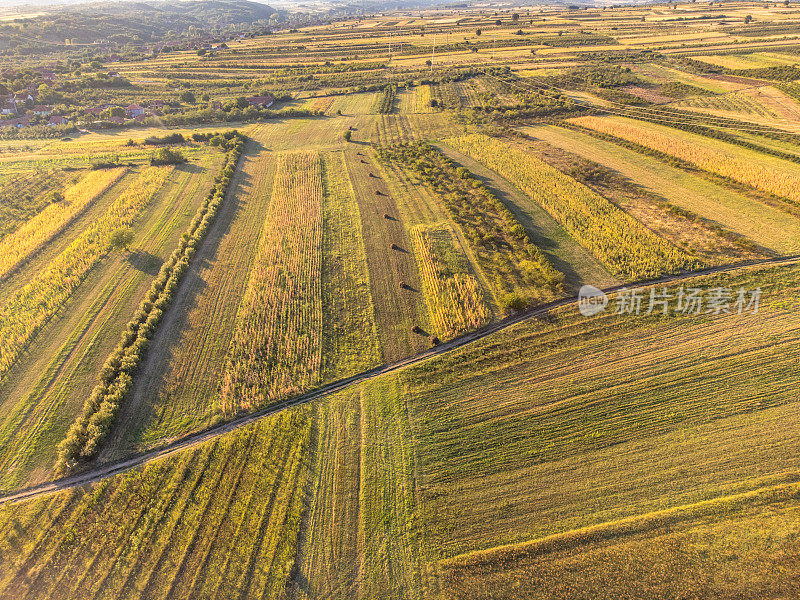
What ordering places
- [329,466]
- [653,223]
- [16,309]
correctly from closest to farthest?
[329,466] < [16,309] < [653,223]

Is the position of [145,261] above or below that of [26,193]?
below

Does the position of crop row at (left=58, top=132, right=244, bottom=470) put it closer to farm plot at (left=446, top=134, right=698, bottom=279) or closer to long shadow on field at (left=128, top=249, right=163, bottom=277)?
long shadow on field at (left=128, top=249, right=163, bottom=277)

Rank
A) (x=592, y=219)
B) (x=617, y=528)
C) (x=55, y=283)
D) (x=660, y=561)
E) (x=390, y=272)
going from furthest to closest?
(x=592, y=219), (x=390, y=272), (x=55, y=283), (x=617, y=528), (x=660, y=561)

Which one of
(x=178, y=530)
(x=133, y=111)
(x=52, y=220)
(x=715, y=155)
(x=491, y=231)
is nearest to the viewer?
(x=178, y=530)

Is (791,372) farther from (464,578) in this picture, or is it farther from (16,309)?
(16,309)

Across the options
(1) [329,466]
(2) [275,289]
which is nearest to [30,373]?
(2) [275,289]

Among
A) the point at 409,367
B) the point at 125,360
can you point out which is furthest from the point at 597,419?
the point at 125,360

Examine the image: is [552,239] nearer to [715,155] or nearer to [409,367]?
[409,367]
